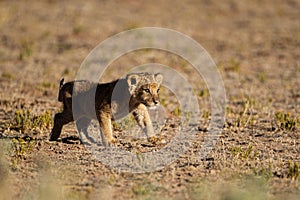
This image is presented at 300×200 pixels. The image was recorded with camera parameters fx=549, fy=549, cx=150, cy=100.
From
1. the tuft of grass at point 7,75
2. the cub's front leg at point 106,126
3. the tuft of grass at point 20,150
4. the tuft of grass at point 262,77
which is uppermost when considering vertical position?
the tuft of grass at point 262,77

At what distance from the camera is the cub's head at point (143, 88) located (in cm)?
771

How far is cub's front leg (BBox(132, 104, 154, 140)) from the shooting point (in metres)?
8.01

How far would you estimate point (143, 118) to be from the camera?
8117 millimetres

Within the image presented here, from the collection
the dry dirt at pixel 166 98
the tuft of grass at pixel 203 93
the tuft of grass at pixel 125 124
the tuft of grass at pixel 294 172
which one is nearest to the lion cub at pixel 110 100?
the dry dirt at pixel 166 98

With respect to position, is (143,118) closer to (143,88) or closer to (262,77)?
(143,88)

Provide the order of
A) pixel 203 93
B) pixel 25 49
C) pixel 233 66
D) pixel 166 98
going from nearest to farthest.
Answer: pixel 166 98
pixel 203 93
pixel 233 66
pixel 25 49

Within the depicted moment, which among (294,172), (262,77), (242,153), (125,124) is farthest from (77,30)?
(294,172)

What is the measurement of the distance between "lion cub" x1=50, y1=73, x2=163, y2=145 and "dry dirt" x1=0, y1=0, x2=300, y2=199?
403 mm

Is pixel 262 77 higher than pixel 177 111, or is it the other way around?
pixel 262 77

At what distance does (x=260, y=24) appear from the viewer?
20828 millimetres

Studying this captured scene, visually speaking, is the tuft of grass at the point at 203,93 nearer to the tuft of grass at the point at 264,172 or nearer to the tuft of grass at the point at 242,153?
the tuft of grass at the point at 242,153

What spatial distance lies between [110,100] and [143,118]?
638mm

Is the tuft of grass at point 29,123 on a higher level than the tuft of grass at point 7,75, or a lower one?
lower

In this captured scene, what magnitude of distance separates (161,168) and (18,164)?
5.97 feet
